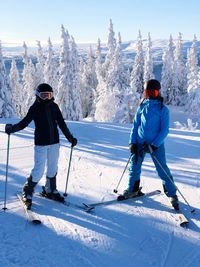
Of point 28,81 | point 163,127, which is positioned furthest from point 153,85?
point 28,81

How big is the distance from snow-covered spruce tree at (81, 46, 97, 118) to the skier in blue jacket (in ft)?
161

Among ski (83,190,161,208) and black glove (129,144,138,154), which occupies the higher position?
black glove (129,144,138,154)

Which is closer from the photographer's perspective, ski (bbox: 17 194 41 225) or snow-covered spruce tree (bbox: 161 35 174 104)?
ski (bbox: 17 194 41 225)

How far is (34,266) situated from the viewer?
15.2ft

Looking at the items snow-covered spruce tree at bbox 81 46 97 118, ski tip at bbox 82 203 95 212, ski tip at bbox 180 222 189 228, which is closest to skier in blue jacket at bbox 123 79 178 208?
ski tip at bbox 180 222 189 228

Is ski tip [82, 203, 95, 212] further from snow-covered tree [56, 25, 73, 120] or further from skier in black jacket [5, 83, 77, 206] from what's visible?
snow-covered tree [56, 25, 73, 120]

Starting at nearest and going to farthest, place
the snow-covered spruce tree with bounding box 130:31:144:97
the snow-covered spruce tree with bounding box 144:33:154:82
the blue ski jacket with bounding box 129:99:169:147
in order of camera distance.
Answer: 1. the blue ski jacket with bounding box 129:99:169:147
2. the snow-covered spruce tree with bounding box 130:31:144:97
3. the snow-covered spruce tree with bounding box 144:33:154:82

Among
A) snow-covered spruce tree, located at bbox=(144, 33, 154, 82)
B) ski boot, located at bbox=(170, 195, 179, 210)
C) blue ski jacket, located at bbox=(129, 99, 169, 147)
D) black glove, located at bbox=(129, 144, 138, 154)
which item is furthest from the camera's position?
snow-covered spruce tree, located at bbox=(144, 33, 154, 82)

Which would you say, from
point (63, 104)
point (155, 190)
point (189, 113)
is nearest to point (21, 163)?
point (155, 190)

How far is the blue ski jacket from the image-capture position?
6359 millimetres

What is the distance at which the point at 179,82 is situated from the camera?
208ft

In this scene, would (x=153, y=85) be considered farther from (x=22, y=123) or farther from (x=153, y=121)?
(x=22, y=123)

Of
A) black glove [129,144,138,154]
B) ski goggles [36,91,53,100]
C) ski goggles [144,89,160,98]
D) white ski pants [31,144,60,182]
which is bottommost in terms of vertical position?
white ski pants [31,144,60,182]

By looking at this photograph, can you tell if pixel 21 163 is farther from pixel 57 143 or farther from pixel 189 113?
pixel 189 113
